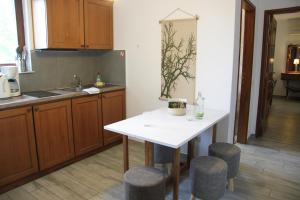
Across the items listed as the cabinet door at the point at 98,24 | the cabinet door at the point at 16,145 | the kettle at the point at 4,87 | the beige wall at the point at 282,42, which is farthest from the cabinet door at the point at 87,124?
the beige wall at the point at 282,42

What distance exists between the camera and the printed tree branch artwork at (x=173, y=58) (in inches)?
120

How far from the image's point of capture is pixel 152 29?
3.34 metres

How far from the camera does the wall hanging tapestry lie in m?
3.01

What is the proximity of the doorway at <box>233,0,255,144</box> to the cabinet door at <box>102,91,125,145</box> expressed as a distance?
1.74 m

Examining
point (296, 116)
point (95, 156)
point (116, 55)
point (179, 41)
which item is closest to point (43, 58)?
point (116, 55)

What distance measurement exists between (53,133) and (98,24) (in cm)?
169

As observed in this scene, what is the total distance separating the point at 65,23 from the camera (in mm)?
3045

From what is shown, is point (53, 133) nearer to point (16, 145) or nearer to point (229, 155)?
point (16, 145)

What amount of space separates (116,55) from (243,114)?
2.23 meters

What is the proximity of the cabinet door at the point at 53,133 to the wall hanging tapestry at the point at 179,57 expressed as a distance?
135 cm

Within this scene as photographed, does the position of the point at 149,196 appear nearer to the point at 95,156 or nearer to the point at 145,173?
the point at 145,173

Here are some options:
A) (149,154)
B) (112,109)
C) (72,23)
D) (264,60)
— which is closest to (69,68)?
(72,23)

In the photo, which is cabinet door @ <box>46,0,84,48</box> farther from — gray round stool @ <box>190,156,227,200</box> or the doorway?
the doorway

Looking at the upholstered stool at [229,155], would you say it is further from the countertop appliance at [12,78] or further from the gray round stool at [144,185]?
the countertop appliance at [12,78]
